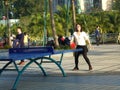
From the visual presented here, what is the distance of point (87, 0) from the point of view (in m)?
120

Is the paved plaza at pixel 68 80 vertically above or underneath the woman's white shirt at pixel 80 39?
underneath

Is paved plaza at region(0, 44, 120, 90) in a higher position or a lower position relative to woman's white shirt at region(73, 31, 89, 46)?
lower

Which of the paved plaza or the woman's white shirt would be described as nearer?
the paved plaza

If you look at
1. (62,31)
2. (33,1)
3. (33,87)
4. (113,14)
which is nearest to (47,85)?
(33,87)

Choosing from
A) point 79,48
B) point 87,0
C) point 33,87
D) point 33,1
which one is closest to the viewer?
point 33,87

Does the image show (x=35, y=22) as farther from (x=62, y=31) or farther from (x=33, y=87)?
(x=33, y=87)

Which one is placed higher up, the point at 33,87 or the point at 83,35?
the point at 83,35

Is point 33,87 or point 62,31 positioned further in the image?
point 62,31

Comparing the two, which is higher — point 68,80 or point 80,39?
point 80,39

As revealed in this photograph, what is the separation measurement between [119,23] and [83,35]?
30767 mm

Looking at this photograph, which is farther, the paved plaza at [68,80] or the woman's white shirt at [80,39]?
the woman's white shirt at [80,39]

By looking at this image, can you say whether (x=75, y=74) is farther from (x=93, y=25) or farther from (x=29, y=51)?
(x=93, y=25)

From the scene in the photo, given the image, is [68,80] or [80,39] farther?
[80,39]

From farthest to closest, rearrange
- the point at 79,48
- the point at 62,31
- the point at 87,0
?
the point at 87,0 < the point at 62,31 < the point at 79,48
